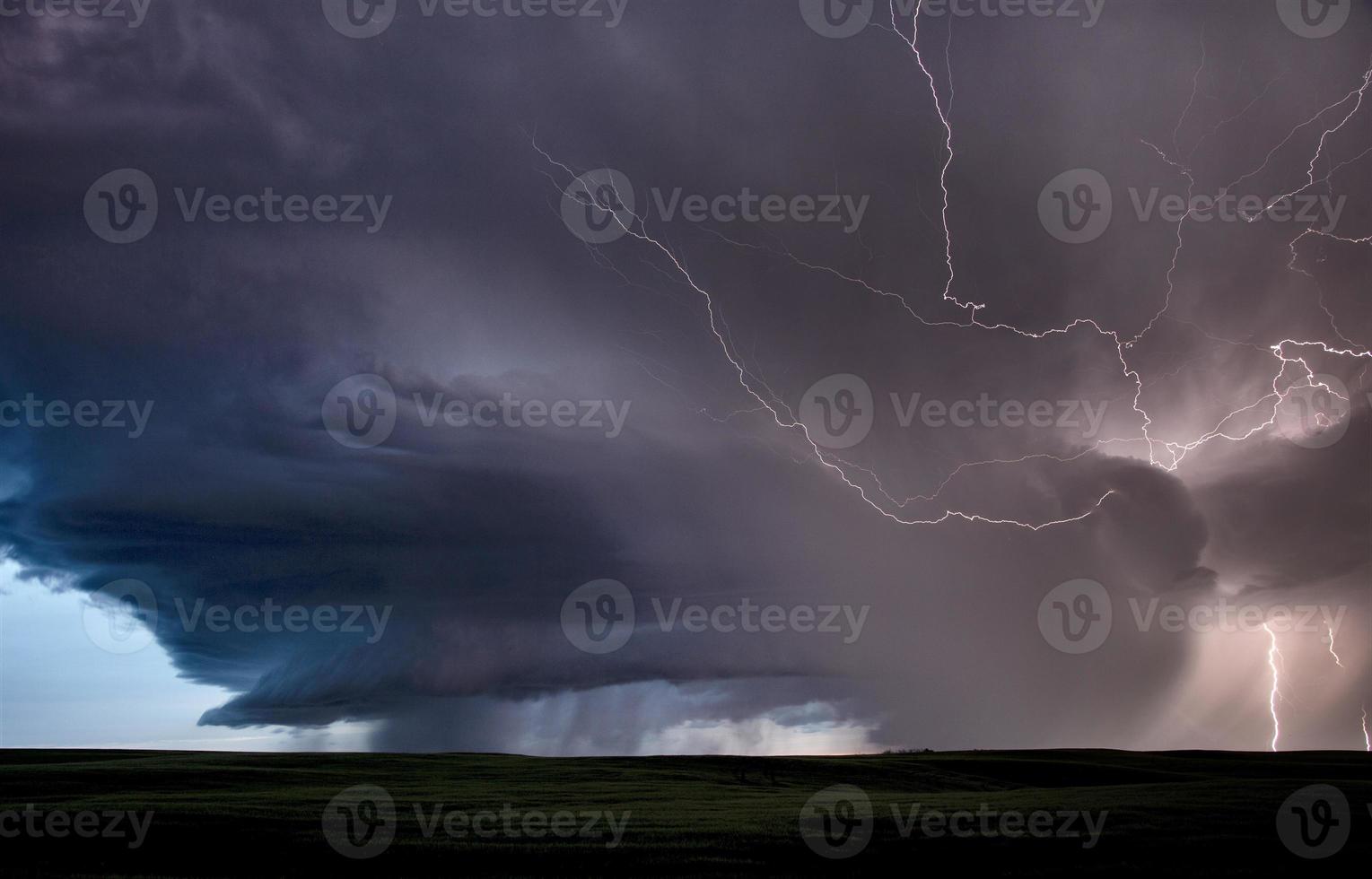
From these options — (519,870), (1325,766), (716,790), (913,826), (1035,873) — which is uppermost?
(1325,766)

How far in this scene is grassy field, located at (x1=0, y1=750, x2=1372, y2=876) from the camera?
1599 cm

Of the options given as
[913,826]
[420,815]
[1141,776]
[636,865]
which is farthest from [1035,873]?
[1141,776]

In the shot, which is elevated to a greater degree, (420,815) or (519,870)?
(420,815)

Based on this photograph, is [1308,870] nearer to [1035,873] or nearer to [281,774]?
[1035,873]

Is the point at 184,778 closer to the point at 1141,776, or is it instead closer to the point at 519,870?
the point at 519,870

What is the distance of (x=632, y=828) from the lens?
19375 millimetres

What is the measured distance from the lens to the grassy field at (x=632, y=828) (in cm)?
1599

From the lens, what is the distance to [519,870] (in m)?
15.6

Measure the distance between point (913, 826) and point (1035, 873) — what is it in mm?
4031

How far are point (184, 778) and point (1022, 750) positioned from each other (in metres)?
42.9

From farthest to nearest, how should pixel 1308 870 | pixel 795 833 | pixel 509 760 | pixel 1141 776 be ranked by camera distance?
pixel 509 760
pixel 1141 776
pixel 795 833
pixel 1308 870

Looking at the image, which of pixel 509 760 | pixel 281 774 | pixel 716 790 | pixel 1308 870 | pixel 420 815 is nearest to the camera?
pixel 1308 870

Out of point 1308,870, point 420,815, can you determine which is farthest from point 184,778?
point 1308,870

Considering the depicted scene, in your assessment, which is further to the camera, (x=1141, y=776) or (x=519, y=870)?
(x=1141, y=776)
